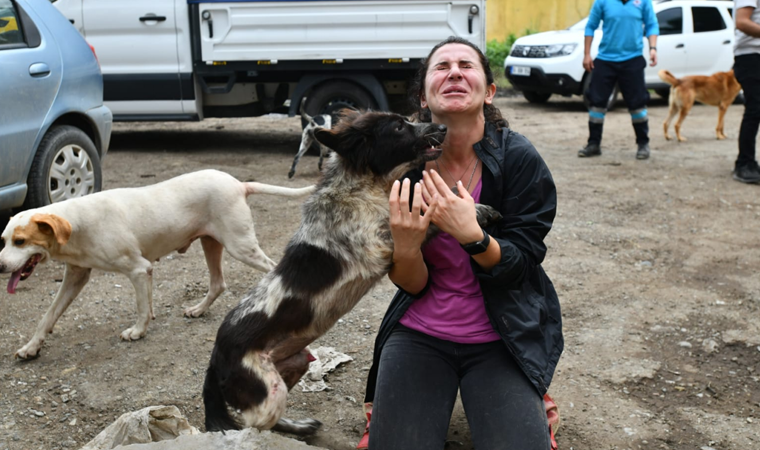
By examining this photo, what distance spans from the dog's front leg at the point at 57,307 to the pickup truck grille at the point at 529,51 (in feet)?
34.1

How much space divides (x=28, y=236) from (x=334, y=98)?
5.66 m

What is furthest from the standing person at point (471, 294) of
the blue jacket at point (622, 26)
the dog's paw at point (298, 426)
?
the blue jacket at point (622, 26)

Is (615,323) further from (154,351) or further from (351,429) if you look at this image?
(154,351)

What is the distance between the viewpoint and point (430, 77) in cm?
282

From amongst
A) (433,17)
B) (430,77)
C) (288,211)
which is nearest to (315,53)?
(433,17)

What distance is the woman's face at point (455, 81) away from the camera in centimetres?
271

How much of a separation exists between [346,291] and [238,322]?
43 centimetres

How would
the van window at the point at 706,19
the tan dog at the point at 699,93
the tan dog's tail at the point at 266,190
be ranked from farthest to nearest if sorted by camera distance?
1. the van window at the point at 706,19
2. the tan dog at the point at 699,93
3. the tan dog's tail at the point at 266,190

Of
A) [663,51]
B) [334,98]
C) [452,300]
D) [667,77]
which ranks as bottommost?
[452,300]

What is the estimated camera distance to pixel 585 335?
4.16 meters

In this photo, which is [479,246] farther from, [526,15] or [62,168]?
[526,15]

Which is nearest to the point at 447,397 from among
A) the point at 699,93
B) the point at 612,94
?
the point at 699,93

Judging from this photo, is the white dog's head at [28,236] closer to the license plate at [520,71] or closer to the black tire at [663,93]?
the license plate at [520,71]

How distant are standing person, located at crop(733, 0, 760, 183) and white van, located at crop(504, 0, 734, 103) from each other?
496 cm
